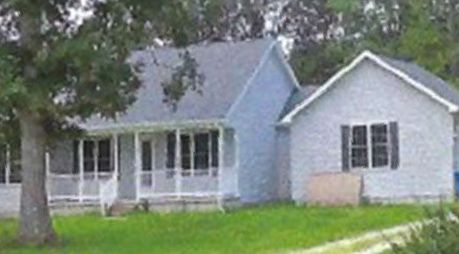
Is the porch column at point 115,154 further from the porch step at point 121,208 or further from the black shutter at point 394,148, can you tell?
the black shutter at point 394,148

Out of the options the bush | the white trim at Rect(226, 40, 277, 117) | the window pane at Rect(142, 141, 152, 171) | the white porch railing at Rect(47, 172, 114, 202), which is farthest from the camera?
the window pane at Rect(142, 141, 152, 171)

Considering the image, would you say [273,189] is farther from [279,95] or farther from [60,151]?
[60,151]

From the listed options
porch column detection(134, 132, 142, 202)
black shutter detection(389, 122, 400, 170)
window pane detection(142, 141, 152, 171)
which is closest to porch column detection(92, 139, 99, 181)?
window pane detection(142, 141, 152, 171)


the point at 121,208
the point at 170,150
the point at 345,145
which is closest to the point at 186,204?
the point at 121,208

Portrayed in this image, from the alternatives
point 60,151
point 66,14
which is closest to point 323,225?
point 66,14

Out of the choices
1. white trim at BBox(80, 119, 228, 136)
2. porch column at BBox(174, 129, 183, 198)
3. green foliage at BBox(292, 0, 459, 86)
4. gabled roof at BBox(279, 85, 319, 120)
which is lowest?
porch column at BBox(174, 129, 183, 198)

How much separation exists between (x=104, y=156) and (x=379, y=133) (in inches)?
395

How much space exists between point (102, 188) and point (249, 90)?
596 cm

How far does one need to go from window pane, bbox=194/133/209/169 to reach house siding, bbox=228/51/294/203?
1.27m

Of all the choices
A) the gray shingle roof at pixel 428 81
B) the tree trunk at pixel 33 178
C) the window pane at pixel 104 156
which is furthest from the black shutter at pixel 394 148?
the tree trunk at pixel 33 178

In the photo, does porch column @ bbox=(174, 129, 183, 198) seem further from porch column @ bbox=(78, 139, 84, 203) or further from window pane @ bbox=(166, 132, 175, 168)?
porch column @ bbox=(78, 139, 84, 203)

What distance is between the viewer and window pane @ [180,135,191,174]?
36.7 m

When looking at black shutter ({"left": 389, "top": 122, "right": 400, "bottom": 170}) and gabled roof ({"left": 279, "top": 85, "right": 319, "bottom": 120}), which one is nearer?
black shutter ({"left": 389, "top": 122, "right": 400, "bottom": 170})

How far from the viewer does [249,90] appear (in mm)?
36688
